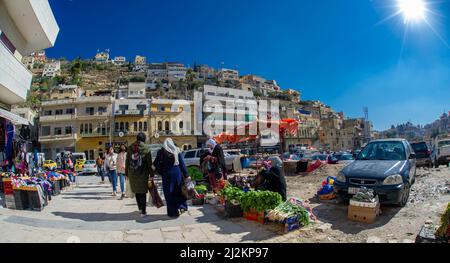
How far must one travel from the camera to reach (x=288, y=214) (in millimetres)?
4797

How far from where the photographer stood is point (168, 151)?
19.3ft

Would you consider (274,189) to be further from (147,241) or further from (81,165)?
(81,165)

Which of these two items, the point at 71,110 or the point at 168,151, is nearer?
the point at 168,151

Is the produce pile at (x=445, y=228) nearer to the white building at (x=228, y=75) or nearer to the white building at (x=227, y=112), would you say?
the white building at (x=227, y=112)

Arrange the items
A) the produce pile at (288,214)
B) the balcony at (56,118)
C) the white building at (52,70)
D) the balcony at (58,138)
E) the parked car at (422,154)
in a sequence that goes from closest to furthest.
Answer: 1. the produce pile at (288,214)
2. the parked car at (422,154)
3. the balcony at (58,138)
4. the balcony at (56,118)
5. the white building at (52,70)

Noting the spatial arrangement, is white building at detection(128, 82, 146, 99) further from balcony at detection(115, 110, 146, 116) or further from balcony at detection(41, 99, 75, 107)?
balcony at detection(41, 99, 75, 107)

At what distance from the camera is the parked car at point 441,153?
15930mm

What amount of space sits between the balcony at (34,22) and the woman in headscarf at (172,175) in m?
8.18

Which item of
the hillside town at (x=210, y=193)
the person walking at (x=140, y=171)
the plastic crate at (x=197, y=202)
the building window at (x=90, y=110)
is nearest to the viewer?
the hillside town at (x=210, y=193)

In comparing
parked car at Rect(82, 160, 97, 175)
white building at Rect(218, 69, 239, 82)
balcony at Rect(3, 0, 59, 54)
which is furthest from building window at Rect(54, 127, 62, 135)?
white building at Rect(218, 69, 239, 82)

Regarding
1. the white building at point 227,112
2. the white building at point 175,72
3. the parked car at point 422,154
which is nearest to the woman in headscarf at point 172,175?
the parked car at point 422,154

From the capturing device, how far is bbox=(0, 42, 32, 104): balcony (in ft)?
29.0

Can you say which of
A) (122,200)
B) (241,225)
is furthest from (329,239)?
(122,200)
